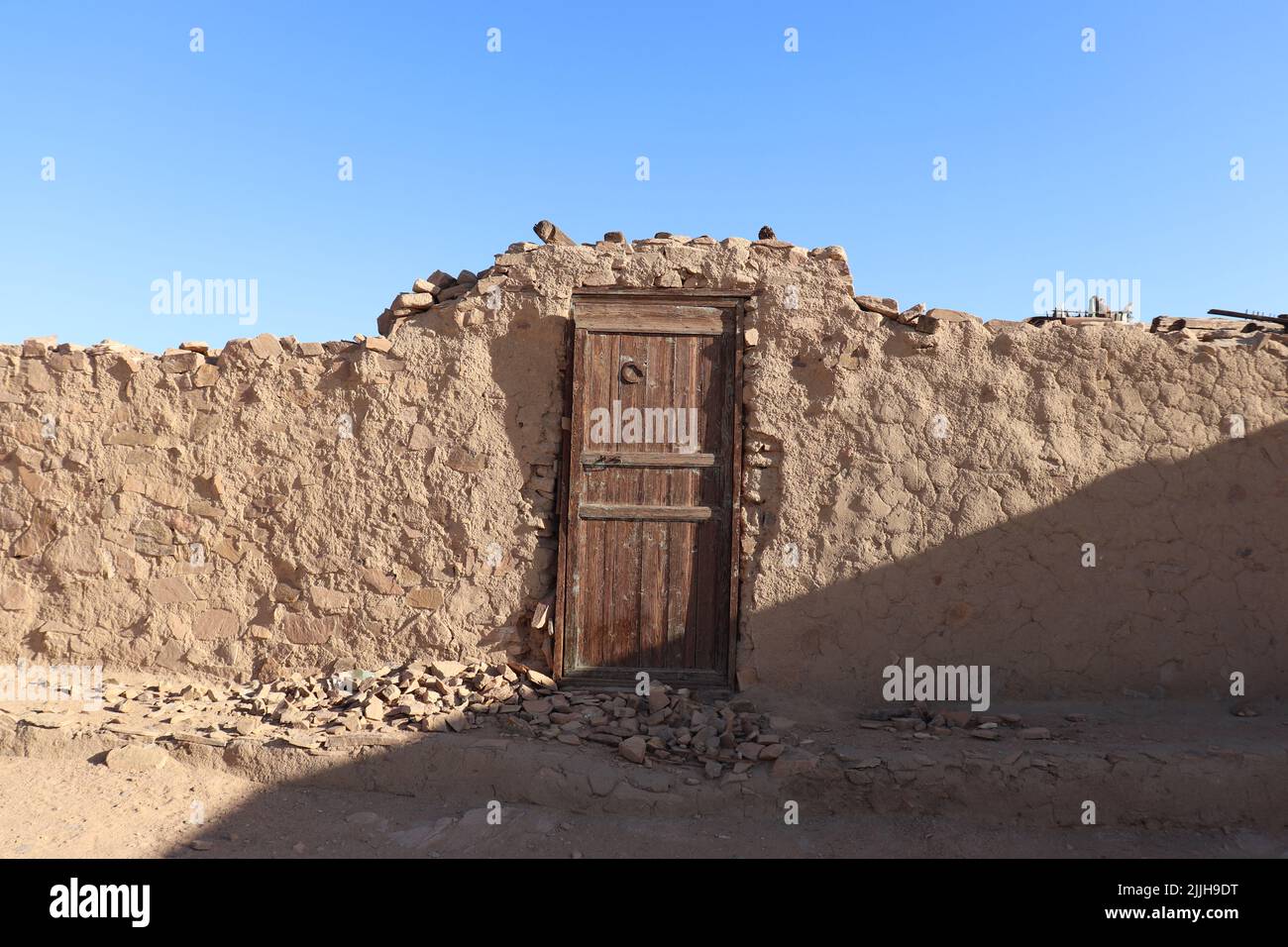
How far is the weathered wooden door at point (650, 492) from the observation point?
490cm

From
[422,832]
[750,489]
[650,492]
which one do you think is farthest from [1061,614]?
[422,832]

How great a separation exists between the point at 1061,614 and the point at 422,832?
129 inches

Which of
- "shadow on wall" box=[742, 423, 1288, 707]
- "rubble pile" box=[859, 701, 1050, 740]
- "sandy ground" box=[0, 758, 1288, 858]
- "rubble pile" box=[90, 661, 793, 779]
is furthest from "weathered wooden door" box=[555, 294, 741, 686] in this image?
"sandy ground" box=[0, 758, 1288, 858]

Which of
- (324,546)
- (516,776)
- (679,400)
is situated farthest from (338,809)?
(679,400)

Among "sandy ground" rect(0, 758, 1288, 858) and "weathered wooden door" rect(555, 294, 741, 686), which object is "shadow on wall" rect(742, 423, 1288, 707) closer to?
"weathered wooden door" rect(555, 294, 741, 686)

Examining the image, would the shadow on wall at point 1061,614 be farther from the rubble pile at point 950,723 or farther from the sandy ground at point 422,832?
the sandy ground at point 422,832

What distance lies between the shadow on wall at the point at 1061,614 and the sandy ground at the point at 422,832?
92cm

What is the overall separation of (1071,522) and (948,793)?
5.37 ft

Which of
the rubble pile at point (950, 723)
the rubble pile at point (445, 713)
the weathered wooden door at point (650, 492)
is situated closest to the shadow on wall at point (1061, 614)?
the rubble pile at point (950, 723)

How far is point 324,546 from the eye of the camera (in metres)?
4.93

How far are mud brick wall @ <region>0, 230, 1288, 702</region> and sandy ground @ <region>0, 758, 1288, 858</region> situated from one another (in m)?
0.91

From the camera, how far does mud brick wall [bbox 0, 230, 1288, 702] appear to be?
187 inches

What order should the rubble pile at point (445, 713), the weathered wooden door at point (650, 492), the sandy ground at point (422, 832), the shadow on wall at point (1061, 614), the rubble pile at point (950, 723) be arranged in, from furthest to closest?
the weathered wooden door at point (650, 492)
the shadow on wall at point (1061, 614)
the rubble pile at point (950, 723)
the rubble pile at point (445, 713)
the sandy ground at point (422, 832)
